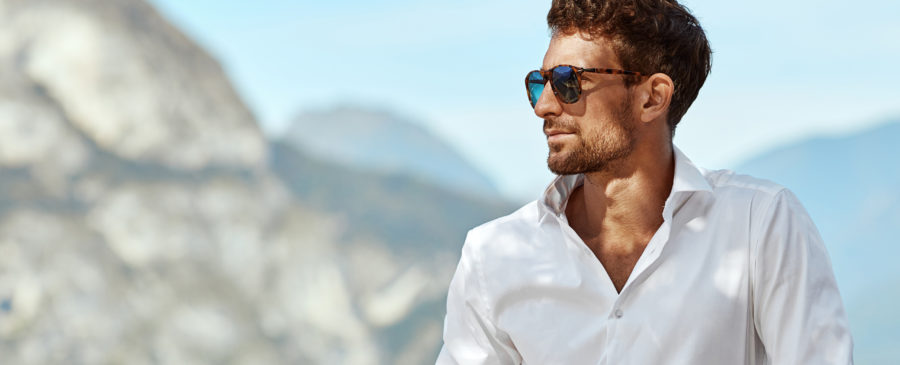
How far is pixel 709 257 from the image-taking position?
1268mm

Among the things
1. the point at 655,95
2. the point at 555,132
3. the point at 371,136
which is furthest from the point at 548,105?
the point at 371,136

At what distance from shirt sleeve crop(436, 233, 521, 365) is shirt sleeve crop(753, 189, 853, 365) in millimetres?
354

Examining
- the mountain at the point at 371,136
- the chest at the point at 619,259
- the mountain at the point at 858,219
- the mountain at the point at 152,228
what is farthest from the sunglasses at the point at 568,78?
the mountain at the point at 371,136

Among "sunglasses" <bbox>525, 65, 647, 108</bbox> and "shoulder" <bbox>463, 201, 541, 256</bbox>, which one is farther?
"shoulder" <bbox>463, 201, 541, 256</bbox>

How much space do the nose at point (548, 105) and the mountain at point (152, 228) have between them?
65.0 ft

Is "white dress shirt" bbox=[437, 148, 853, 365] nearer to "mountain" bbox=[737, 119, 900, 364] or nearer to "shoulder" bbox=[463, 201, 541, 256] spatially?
"shoulder" bbox=[463, 201, 541, 256]

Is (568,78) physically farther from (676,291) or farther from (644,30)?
(676,291)

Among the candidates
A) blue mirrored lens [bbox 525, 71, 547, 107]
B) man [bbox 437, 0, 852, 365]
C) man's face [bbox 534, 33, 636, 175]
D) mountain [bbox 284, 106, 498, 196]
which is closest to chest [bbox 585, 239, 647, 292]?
man [bbox 437, 0, 852, 365]

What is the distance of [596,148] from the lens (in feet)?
4.33

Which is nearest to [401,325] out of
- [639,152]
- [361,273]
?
[361,273]

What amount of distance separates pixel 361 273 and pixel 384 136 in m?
13.0

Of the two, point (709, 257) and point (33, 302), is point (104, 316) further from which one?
point (709, 257)

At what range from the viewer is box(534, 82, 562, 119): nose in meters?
1.32

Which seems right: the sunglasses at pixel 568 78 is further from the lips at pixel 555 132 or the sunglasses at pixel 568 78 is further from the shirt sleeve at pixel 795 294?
the shirt sleeve at pixel 795 294
